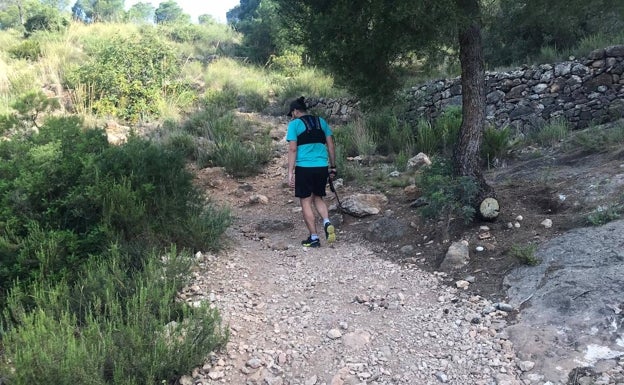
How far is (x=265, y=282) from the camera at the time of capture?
477 centimetres

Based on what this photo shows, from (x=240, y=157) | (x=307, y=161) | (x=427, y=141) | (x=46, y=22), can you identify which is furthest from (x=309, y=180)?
(x=46, y=22)

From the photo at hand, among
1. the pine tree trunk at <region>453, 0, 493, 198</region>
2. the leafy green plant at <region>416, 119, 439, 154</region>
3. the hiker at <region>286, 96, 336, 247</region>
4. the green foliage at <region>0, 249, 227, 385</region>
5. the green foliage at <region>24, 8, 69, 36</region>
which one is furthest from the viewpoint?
the green foliage at <region>24, 8, 69, 36</region>

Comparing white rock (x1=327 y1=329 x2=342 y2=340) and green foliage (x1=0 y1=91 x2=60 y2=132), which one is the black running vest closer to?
white rock (x1=327 y1=329 x2=342 y2=340)

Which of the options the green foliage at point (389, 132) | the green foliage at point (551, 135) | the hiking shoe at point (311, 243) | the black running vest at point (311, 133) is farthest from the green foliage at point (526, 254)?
the green foliage at point (389, 132)

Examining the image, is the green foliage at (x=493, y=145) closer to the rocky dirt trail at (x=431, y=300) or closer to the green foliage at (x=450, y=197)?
the rocky dirt trail at (x=431, y=300)

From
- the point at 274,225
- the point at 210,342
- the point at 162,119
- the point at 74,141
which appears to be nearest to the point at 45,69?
the point at 162,119

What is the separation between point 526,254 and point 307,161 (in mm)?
2647

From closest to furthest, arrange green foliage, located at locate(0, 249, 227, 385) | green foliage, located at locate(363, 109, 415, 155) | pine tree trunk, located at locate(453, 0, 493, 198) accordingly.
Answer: green foliage, located at locate(0, 249, 227, 385) < pine tree trunk, located at locate(453, 0, 493, 198) < green foliage, located at locate(363, 109, 415, 155)

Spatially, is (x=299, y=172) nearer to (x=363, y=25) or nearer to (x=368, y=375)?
→ (x=363, y=25)

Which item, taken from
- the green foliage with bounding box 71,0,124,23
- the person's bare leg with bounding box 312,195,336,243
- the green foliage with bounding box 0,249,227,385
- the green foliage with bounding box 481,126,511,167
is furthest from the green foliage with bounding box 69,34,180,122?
the green foliage with bounding box 71,0,124,23

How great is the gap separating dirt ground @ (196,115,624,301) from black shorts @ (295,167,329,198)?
2.13ft

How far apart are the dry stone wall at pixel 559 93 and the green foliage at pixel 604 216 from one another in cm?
598

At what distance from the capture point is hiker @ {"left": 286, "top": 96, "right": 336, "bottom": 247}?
19.2 ft

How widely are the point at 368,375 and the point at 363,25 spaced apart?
3456mm
